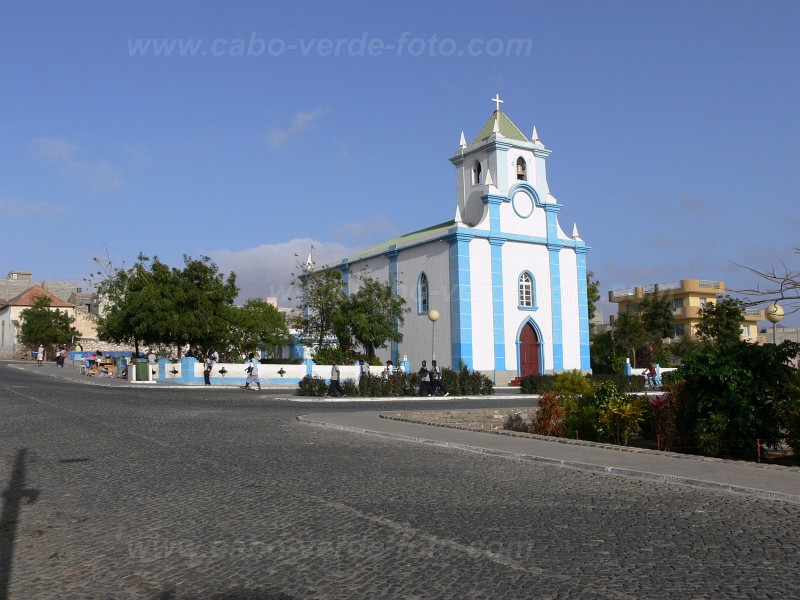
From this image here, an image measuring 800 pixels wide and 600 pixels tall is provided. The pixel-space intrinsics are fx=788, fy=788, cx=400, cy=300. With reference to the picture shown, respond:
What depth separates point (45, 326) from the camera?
74812 mm

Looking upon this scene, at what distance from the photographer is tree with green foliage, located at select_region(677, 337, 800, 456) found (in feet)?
41.4

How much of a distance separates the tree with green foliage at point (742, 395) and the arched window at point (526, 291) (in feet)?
97.2

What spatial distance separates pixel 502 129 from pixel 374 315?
13.4 m

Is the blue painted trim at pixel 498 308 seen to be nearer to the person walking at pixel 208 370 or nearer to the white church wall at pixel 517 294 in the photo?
the white church wall at pixel 517 294

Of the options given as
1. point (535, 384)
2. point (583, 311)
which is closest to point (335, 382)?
point (535, 384)

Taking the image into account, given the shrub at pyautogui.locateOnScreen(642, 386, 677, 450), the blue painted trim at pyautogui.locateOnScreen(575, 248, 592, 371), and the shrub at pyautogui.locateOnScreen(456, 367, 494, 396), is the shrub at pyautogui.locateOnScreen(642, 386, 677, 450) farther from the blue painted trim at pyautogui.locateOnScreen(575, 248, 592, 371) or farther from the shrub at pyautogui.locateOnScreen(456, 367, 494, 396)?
the blue painted trim at pyautogui.locateOnScreen(575, 248, 592, 371)

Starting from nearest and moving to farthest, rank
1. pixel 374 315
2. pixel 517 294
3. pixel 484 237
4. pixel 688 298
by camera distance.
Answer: pixel 374 315 → pixel 484 237 → pixel 517 294 → pixel 688 298

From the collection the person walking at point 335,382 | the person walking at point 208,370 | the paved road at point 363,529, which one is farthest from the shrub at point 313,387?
the paved road at point 363,529

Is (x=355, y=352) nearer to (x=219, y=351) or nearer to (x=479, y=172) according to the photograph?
(x=219, y=351)

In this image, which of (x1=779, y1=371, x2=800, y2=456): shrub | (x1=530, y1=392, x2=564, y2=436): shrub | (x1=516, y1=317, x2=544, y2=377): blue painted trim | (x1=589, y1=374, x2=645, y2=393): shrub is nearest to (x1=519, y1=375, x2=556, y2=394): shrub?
(x1=589, y1=374, x2=645, y2=393): shrub

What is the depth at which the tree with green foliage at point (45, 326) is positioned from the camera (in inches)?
2945

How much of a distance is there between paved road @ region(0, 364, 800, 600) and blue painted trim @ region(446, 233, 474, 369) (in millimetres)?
27107

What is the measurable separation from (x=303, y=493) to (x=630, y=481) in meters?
4.21

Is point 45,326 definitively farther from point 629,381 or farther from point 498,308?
point 629,381
